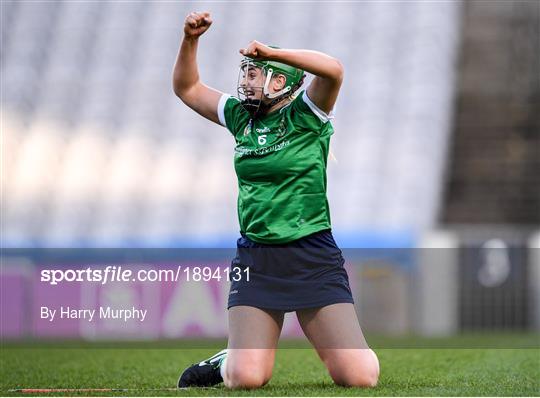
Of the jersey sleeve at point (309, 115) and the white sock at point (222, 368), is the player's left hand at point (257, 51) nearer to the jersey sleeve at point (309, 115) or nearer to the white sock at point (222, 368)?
the jersey sleeve at point (309, 115)

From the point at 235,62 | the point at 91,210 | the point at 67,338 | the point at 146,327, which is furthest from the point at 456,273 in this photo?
the point at 235,62

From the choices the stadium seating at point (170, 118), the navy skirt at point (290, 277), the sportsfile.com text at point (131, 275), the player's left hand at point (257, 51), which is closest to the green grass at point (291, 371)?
the navy skirt at point (290, 277)

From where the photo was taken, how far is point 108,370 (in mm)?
6500

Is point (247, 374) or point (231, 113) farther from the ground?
point (231, 113)

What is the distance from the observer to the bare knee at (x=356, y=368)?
5.01 m

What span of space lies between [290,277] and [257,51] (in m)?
1.08

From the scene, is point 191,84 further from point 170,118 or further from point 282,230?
point 170,118

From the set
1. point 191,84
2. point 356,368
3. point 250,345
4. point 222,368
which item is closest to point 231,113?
point 191,84

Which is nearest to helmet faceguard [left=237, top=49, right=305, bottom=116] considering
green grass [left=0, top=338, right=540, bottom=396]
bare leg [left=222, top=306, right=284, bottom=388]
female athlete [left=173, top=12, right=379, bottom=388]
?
female athlete [left=173, top=12, right=379, bottom=388]

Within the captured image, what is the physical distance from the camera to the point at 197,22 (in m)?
4.80

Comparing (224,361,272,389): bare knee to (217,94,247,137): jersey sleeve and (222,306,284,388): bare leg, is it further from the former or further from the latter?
(217,94,247,137): jersey sleeve

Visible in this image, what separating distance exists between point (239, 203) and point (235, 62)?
1364 cm

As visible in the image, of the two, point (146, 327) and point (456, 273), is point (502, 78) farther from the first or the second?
point (146, 327)

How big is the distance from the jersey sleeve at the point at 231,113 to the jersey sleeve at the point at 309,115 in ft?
0.97
